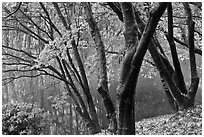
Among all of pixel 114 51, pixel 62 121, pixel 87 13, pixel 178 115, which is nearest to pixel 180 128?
pixel 178 115

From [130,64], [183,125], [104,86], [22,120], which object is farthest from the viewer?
[22,120]

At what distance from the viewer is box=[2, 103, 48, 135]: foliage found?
26.8ft

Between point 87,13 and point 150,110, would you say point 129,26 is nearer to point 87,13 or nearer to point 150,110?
point 87,13

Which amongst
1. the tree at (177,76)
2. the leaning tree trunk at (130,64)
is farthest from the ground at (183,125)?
the leaning tree trunk at (130,64)

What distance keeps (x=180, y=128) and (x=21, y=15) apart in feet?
20.6

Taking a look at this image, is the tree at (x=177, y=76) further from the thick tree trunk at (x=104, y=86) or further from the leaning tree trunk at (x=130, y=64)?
the leaning tree trunk at (x=130, y=64)

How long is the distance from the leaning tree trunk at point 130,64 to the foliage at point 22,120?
5.27m

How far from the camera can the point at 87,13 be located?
487 centimetres

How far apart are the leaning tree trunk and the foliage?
5273 millimetres

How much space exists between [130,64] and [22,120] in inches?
231

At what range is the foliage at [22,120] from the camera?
817 centimetres

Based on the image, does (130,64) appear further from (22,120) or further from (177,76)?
(22,120)

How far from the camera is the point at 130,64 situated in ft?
11.3

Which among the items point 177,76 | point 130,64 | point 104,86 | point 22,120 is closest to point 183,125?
point 177,76
